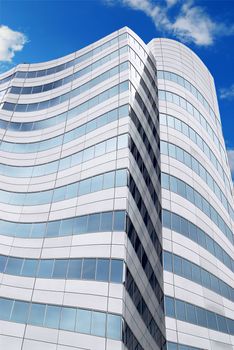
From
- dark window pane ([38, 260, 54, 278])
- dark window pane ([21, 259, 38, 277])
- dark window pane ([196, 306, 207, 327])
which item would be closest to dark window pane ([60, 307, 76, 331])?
dark window pane ([38, 260, 54, 278])

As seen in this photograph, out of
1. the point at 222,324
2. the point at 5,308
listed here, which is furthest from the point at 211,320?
the point at 5,308

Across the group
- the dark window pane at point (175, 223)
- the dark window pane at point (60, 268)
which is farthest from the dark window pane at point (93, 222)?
the dark window pane at point (175, 223)

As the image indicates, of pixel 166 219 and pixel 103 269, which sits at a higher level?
pixel 166 219

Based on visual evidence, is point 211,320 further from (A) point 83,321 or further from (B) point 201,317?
(A) point 83,321

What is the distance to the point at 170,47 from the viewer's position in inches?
2219

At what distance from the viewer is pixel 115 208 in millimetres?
34406

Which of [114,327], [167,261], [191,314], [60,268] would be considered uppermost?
[167,261]

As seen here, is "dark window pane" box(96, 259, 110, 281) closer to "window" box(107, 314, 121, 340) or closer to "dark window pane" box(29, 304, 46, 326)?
"window" box(107, 314, 121, 340)

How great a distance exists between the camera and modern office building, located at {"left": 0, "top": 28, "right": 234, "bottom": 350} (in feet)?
102

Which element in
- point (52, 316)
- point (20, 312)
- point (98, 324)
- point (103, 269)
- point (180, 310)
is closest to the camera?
point (98, 324)

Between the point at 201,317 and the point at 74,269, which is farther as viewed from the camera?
the point at 201,317

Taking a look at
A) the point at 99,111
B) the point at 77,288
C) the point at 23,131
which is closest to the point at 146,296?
the point at 77,288

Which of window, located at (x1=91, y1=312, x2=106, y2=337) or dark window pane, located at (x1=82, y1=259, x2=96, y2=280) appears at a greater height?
dark window pane, located at (x1=82, y1=259, x2=96, y2=280)

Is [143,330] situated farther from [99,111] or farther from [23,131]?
[23,131]
